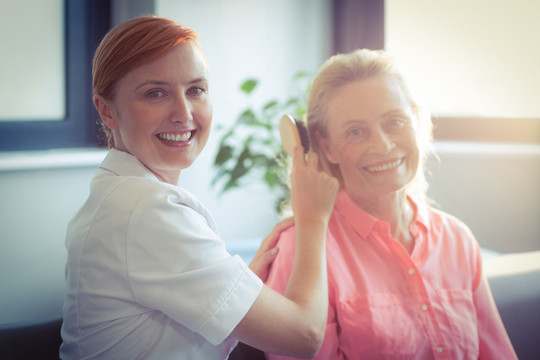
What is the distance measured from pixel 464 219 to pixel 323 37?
1531mm

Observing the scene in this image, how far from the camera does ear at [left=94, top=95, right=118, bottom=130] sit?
102 cm

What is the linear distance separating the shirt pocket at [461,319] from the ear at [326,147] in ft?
1.39

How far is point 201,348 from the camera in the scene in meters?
0.96

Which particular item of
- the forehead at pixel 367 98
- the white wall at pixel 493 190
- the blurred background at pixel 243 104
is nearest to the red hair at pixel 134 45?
the forehead at pixel 367 98

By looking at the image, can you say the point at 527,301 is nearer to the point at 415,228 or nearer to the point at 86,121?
the point at 415,228

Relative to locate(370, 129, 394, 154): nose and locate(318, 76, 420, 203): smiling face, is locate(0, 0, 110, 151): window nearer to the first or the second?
locate(318, 76, 420, 203): smiling face

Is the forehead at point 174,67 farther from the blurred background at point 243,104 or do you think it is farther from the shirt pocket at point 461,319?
the blurred background at point 243,104

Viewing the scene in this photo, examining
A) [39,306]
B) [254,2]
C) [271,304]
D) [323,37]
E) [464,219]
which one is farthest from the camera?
[323,37]

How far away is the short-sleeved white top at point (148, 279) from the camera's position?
34.2 inches

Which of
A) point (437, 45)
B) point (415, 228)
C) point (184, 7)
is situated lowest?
point (415, 228)

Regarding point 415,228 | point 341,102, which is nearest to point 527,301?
point 415,228

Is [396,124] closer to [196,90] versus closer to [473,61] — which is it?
[196,90]

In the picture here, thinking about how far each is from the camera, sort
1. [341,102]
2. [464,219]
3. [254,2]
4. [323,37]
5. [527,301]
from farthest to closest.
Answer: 1. [323,37]
2. [254,2]
3. [464,219]
4. [527,301]
5. [341,102]

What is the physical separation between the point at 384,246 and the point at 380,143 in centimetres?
26
